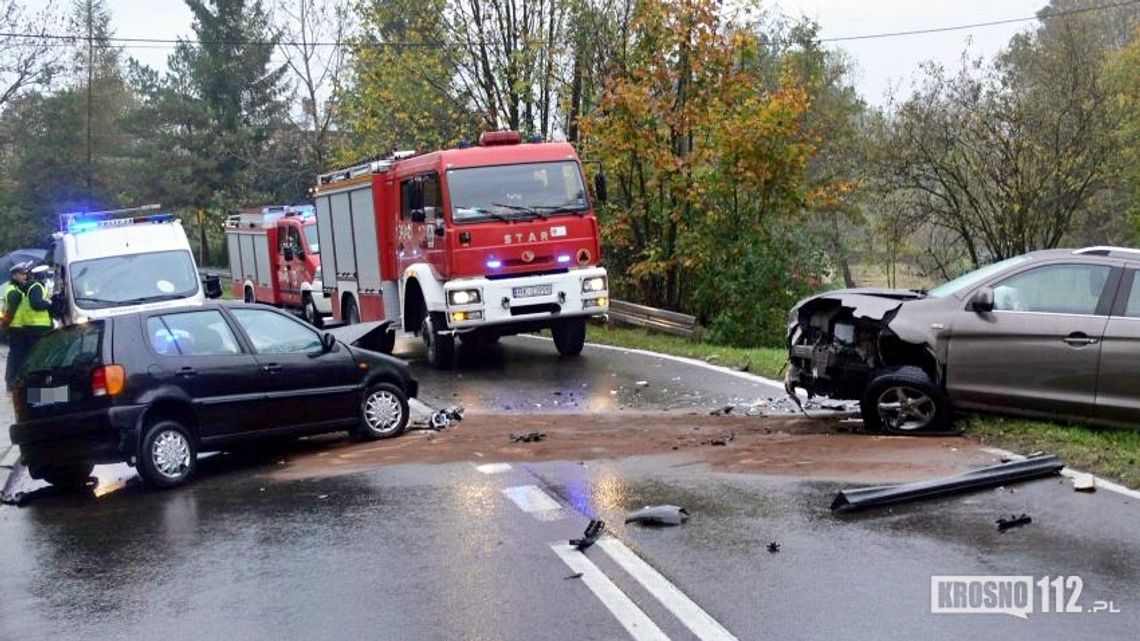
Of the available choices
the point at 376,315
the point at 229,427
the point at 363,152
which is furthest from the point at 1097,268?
the point at 363,152

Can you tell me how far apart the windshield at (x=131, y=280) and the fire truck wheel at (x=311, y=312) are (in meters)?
6.67

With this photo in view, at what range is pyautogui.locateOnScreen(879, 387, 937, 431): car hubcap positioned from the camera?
9.59 meters

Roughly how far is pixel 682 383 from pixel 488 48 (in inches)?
585

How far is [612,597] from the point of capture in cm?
558

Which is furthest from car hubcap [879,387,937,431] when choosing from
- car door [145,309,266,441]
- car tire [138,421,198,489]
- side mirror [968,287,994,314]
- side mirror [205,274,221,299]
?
side mirror [205,274,221,299]

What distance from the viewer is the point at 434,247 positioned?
16156mm

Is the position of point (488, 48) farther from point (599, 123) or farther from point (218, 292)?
point (218, 292)

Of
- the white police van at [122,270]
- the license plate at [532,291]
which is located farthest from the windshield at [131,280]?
the license plate at [532,291]

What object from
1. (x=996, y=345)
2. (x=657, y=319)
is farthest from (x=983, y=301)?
(x=657, y=319)

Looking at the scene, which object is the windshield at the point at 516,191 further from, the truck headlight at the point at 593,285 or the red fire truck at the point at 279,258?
the red fire truck at the point at 279,258

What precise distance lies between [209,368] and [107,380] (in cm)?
85

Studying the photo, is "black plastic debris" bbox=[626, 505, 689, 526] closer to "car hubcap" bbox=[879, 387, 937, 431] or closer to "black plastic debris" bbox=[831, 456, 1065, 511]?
"black plastic debris" bbox=[831, 456, 1065, 511]

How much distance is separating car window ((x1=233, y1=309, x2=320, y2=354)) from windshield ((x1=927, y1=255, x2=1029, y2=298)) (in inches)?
219

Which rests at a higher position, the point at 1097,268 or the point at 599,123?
the point at 599,123
